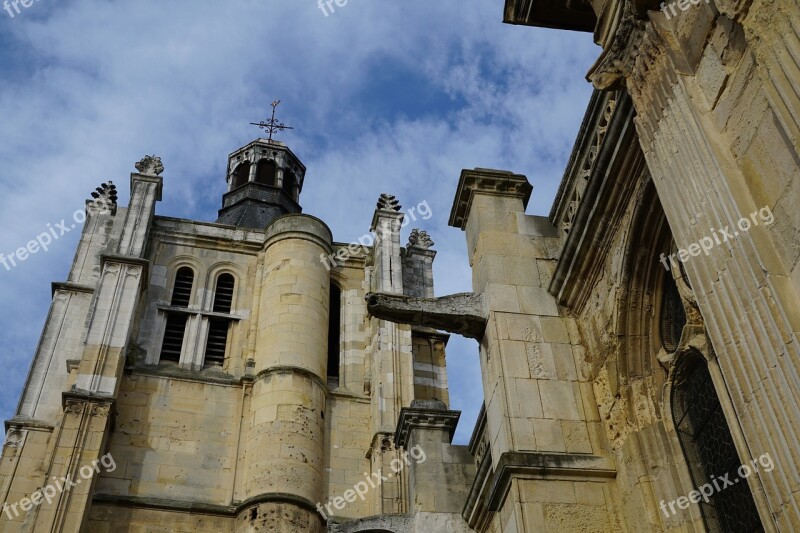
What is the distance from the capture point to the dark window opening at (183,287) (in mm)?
19250

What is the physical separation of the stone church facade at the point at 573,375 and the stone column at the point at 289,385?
0.06 meters

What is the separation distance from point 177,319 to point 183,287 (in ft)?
3.69

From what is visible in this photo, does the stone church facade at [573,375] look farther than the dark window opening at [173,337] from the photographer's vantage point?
No

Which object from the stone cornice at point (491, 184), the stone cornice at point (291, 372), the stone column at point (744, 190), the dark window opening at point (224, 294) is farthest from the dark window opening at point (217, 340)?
the stone column at point (744, 190)

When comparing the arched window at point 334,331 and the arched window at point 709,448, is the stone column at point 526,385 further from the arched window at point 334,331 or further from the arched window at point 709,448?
the arched window at point 334,331

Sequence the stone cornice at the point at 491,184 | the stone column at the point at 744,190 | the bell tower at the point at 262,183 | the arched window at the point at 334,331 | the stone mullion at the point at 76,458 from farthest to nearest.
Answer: the bell tower at the point at 262,183 → the arched window at the point at 334,331 → the stone mullion at the point at 76,458 → the stone cornice at the point at 491,184 → the stone column at the point at 744,190

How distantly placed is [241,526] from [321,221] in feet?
27.5

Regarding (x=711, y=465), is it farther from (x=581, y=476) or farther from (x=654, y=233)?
(x=654, y=233)

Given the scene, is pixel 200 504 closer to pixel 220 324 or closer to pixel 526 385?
pixel 220 324

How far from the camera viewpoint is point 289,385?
53.7 feet

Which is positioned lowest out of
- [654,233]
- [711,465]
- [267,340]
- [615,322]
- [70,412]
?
[711,465]

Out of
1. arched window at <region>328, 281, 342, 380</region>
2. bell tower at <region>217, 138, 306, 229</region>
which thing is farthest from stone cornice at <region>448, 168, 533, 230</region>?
bell tower at <region>217, 138, 306, 229</region>

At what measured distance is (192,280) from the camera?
19.7 m

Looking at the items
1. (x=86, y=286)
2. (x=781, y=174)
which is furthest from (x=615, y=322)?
(x=86, y=286)
